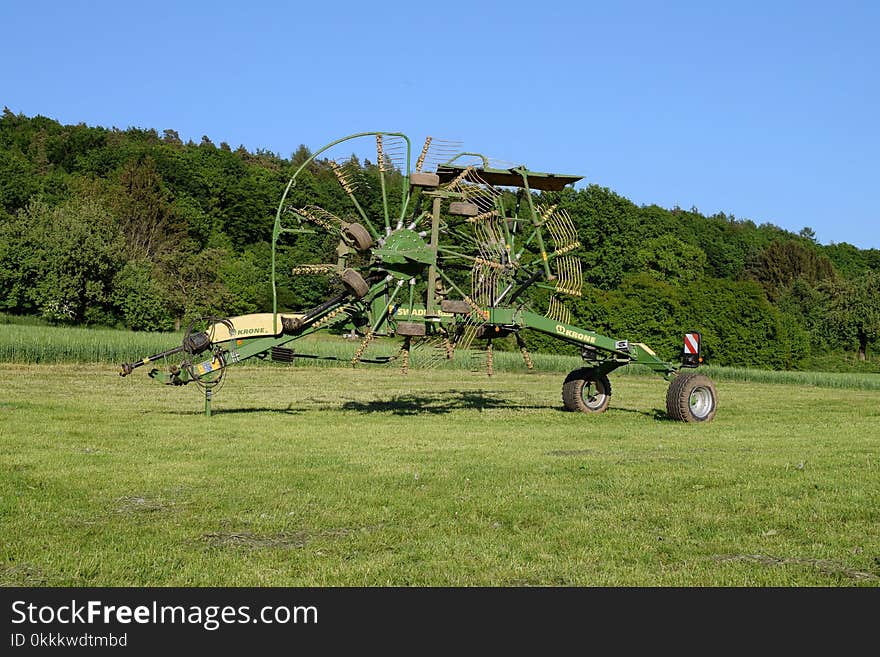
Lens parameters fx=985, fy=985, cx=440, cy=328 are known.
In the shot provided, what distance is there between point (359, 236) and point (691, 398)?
8238 mm

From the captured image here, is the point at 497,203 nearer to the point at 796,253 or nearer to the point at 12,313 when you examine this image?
the point at 12,313

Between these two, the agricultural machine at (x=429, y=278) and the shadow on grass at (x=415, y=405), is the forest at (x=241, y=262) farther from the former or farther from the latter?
the agricultural machine at (x=429, y=278)

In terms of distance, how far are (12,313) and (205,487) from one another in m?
61.0

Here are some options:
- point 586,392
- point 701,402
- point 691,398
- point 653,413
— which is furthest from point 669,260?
point 691,398

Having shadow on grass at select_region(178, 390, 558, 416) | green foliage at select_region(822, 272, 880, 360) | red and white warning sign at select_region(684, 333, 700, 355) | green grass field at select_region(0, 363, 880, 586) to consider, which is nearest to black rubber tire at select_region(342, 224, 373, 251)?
green grass field at select_region(0, 363, 880, 586)

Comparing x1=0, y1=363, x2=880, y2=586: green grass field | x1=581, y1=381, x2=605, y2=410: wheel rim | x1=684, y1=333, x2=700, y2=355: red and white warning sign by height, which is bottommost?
x1=0, y1=363, x2=880, y2=586: green grass field

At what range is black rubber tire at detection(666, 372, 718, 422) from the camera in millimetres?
21547

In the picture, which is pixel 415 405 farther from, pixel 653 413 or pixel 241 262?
pixel 241 262

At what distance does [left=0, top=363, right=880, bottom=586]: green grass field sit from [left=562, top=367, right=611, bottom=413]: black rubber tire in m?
1.20

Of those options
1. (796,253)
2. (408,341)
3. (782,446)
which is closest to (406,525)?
(782,446)

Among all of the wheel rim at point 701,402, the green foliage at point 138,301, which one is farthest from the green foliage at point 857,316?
the wheel rim at point 701,402

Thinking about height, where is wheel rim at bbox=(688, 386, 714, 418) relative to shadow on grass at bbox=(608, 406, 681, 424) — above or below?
above

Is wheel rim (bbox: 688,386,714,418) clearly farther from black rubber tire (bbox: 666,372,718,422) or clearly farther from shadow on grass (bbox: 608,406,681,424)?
shadow on grass (bbox: 608,406,681,424)

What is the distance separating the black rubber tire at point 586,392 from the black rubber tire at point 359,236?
651 centimetres
